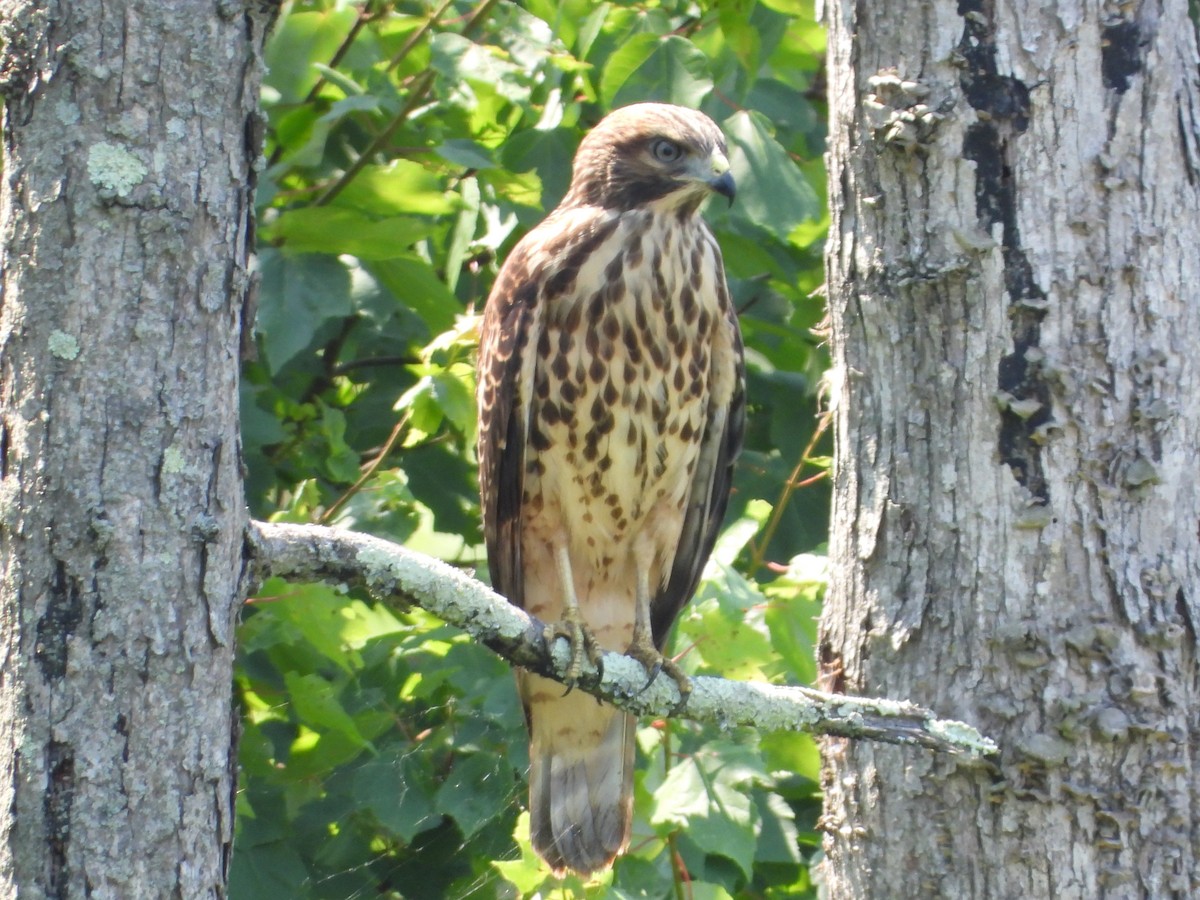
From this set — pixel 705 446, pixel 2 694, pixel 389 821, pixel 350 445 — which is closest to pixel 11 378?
pixel 2 694

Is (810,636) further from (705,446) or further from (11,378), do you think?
(11,378)

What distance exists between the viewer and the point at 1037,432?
2.66 m

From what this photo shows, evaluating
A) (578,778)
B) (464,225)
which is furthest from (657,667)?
(464,225)

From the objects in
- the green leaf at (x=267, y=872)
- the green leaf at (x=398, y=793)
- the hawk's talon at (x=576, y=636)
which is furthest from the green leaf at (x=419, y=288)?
the green leaf at (x=267, y=872)

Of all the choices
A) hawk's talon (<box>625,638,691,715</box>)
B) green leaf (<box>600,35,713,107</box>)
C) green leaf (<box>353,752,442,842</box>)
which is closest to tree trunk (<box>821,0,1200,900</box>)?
hawk's talon (<box>625,638,691,715</box>)

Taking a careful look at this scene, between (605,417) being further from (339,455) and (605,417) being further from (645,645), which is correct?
(339,455)

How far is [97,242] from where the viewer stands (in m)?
1.72

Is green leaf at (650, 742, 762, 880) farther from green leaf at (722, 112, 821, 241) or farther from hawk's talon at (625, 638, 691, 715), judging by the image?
green leaf at (722, 112, 821, 241)

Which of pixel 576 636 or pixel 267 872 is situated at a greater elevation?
pixel 576 636

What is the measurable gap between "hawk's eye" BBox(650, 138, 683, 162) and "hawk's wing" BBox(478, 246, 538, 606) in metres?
0.43

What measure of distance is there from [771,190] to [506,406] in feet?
3.13

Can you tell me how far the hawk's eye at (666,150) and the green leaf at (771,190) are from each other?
0.28m

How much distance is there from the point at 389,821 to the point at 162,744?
191cm

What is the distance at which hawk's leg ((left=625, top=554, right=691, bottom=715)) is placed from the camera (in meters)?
3.36
